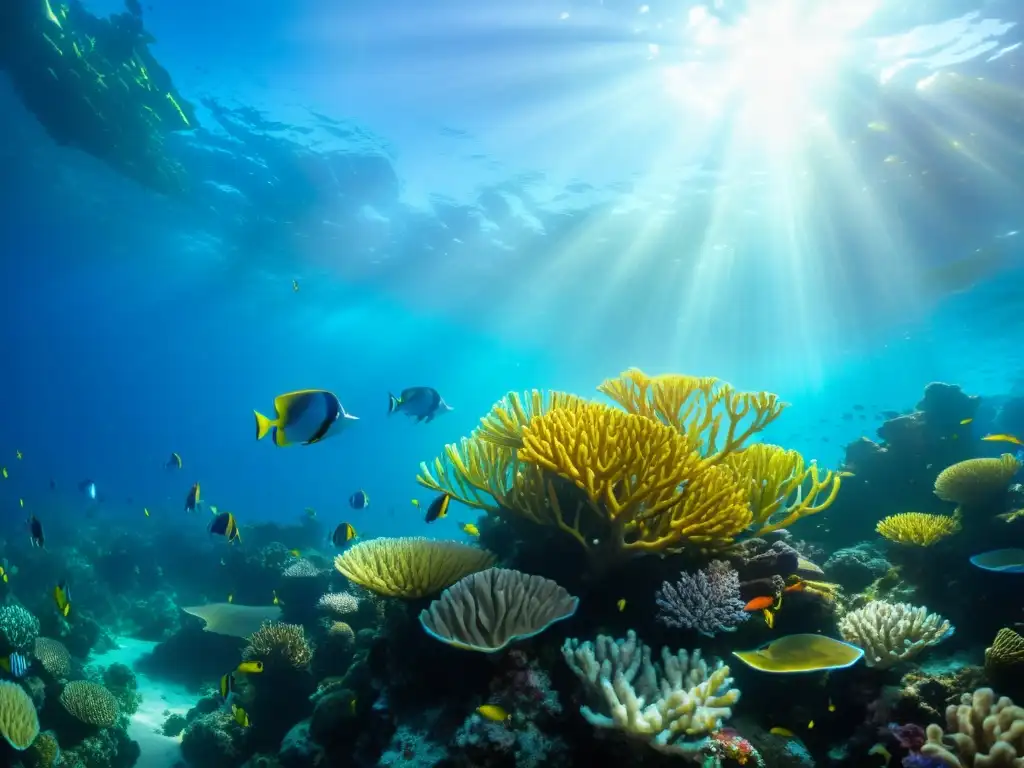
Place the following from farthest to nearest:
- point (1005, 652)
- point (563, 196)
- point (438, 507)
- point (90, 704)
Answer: point (563, 196) < point (90, 704) < point (438, 507) < point (1005, 652)

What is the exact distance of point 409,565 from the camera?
410 cm

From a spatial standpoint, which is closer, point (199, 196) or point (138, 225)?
point (199, 196)

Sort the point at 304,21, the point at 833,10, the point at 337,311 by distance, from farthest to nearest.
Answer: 1. the point at 337,311
2. the point at 304,21
3. the point at 833,10

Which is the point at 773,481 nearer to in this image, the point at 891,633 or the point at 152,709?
the point at 891,633

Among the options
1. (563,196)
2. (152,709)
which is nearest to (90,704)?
(152,709)

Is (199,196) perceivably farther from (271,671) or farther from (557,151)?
(271,671)

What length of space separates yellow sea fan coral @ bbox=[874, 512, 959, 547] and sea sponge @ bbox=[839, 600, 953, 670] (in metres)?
2.08

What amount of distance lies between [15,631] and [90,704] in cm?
159

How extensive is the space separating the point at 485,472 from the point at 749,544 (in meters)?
2.38

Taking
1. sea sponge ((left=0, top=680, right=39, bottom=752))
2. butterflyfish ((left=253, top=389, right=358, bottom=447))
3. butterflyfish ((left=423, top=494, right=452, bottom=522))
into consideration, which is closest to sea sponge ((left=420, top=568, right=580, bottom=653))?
butterflyfish ((left=253, top=389, right=358, bottom=447))

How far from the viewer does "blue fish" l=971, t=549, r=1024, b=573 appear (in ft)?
15.3

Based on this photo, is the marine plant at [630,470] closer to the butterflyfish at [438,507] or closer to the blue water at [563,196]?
the butterflyfish at [438,507]

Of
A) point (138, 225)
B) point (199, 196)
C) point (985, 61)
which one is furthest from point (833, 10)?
point (138, 225)

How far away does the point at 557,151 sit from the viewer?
65.8 feet
